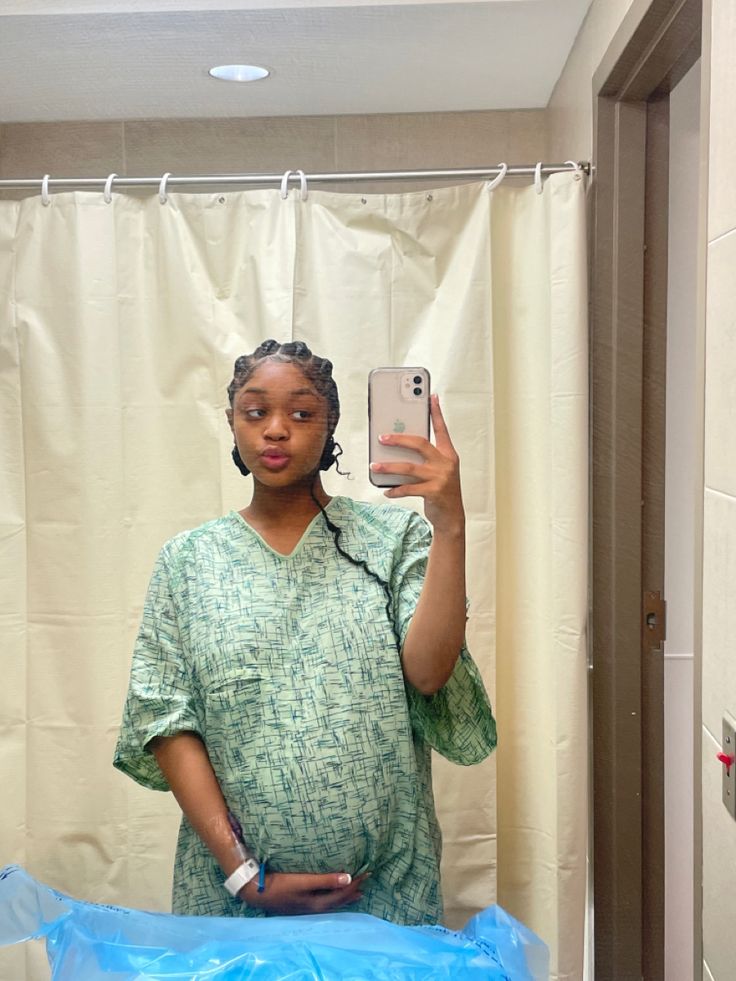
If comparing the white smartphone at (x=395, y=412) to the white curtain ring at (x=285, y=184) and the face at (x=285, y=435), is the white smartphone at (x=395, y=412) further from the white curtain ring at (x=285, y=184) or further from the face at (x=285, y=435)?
the white curtain ring at (x=285, y=184)

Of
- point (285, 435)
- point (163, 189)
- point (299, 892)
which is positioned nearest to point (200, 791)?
point (299, 892)

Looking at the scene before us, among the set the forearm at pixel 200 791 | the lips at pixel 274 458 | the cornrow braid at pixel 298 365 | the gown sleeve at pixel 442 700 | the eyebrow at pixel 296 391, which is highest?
the cornrow braid at pixel 298 365

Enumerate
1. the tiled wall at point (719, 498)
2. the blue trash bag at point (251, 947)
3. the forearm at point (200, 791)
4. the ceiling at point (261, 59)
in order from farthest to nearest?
the ceiling at point (261, 59) < the forearm at point (200, 791) < the blue trash bag at point (251, 947) < the tiled wall at point (719, 498)

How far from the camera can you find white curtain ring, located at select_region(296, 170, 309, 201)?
1328 mm

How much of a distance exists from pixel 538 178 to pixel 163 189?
19.9 inches

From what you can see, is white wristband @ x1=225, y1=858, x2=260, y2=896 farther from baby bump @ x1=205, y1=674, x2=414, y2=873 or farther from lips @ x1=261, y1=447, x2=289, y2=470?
lips @ x1=261, y1=447, x2=289, y2=470

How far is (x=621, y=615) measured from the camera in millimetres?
1389

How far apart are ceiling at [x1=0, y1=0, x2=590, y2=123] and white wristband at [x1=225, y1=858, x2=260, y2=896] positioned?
94 centimetres

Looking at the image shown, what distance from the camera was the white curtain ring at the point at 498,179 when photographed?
1.33 m

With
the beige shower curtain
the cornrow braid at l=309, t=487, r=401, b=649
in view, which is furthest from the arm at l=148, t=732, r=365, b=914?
the cornrow braid at l=309, t=487, r=401, b=649

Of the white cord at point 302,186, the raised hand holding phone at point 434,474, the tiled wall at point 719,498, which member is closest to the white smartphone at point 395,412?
the raised hand holding phone at point 434,474

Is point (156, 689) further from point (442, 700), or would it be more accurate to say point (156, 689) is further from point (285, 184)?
point (285, 184)

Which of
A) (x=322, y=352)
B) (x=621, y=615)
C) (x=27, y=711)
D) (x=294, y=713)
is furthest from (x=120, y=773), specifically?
(x=621, y=615)

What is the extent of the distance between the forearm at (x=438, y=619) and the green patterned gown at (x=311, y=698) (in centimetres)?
1
